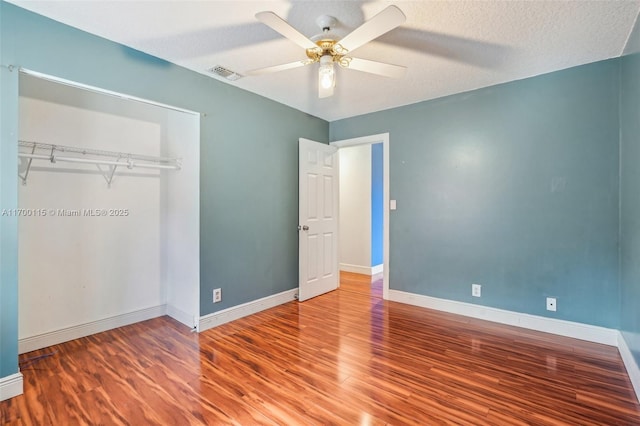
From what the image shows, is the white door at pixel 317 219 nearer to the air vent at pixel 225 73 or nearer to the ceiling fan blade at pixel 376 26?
the air vent at pixel 225 73

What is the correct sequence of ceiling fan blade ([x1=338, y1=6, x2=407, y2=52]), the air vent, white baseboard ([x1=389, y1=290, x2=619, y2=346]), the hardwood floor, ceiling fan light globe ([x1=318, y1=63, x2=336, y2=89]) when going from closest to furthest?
ceiling fan blade ([x1=338, y1=6, x2=407, y2=52]) → the hardwood floor → ceiling fan light globe ([x1=318, y1=63, x2=336, y2=89]) → white baseboard ([x1=389, y1=290, x2=619, y2=346]) → the air vent

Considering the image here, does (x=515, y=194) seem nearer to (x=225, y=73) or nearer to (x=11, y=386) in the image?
(x=225, y=73)

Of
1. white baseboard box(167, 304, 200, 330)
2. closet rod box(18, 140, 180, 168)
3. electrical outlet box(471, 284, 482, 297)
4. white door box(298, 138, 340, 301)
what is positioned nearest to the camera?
closet rod box(18, 140, 180, 168)

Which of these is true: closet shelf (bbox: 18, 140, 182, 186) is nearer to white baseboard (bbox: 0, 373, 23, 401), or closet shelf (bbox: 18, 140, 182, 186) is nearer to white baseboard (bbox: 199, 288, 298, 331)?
white baseboard (bbox: 0, 373, 23, 401)

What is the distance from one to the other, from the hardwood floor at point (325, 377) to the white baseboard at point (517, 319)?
0.11 metres

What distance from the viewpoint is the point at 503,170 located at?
316 cm

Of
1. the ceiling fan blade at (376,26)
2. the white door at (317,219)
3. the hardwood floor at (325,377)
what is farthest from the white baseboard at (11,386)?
the ceiling fan blade at (376,26)

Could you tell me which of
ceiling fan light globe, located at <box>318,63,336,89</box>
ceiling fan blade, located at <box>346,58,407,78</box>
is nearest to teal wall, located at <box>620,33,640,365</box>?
ceiling fan blade, located at <box>346,58,407,78</box>

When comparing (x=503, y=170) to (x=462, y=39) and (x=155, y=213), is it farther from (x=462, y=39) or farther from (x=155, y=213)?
(x=155, y=213)

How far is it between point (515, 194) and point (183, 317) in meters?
3.68

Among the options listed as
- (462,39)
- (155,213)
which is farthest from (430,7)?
(155,213)

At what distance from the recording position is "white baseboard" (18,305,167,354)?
2.48 m

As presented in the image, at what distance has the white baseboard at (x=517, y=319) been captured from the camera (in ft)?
8.80

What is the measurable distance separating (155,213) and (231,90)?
1.59 meters
